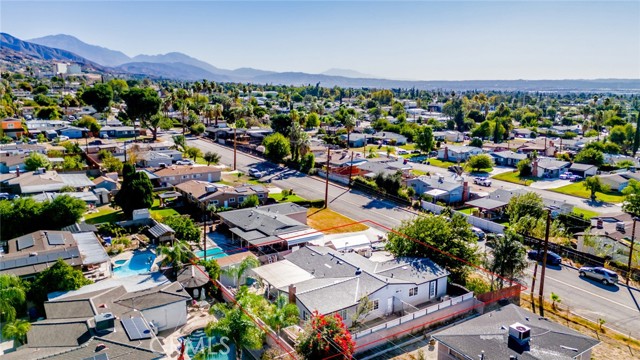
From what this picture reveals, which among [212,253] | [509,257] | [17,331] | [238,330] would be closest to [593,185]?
[509,257]

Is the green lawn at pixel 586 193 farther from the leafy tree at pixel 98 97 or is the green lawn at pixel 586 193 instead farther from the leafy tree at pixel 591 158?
the leafy tree at pixel 98 97

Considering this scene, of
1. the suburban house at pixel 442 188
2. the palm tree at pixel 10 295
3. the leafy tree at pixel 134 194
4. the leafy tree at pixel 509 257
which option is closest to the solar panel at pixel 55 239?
the palm tree at pixel 10 295

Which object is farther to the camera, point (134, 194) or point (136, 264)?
point (134, 194)

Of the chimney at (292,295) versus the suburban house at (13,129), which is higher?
the suburban house at (13,129)

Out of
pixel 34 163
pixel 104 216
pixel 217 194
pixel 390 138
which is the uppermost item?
pixel 34 163

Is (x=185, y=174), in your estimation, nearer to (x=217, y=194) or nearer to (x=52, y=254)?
(x=217, y=194)

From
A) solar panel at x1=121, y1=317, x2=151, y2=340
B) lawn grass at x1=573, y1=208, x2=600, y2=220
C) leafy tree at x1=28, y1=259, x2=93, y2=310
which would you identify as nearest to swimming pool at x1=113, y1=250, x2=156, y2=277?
leafy tree at x1=28, y1=259, x2=93, y2=310

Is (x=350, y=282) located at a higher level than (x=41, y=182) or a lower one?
lower
